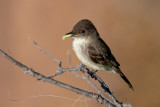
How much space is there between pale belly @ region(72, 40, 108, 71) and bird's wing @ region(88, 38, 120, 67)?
2.4 inches

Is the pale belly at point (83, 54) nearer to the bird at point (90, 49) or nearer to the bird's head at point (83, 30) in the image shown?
the bird at point (90, 49)

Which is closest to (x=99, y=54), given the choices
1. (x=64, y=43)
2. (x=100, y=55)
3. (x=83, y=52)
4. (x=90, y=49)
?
(x=100, y=55)

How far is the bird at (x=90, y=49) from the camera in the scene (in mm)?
5715

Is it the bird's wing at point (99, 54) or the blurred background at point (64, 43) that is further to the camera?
the blurred background at point (64, 43)

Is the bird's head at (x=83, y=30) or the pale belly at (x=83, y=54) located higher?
the bird's head at (x=83, y=30)

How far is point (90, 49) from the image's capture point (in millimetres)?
5828

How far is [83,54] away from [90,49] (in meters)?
0.17

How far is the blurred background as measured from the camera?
12.1m

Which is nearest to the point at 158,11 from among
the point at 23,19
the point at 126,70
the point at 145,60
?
the point at 145,60

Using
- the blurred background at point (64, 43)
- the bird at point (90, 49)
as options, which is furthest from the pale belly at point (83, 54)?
the blurred background at point (64, 43)

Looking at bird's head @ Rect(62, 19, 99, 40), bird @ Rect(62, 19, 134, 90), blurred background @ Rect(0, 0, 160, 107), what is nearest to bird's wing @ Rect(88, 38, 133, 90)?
bird @ Rect(62, 19, 134, 90)

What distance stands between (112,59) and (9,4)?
28.0ft

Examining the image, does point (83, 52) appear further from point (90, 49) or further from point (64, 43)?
point (64, 43)

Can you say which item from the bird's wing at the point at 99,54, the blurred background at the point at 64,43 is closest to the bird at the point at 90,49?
the bird's wing at the point at 99,54
